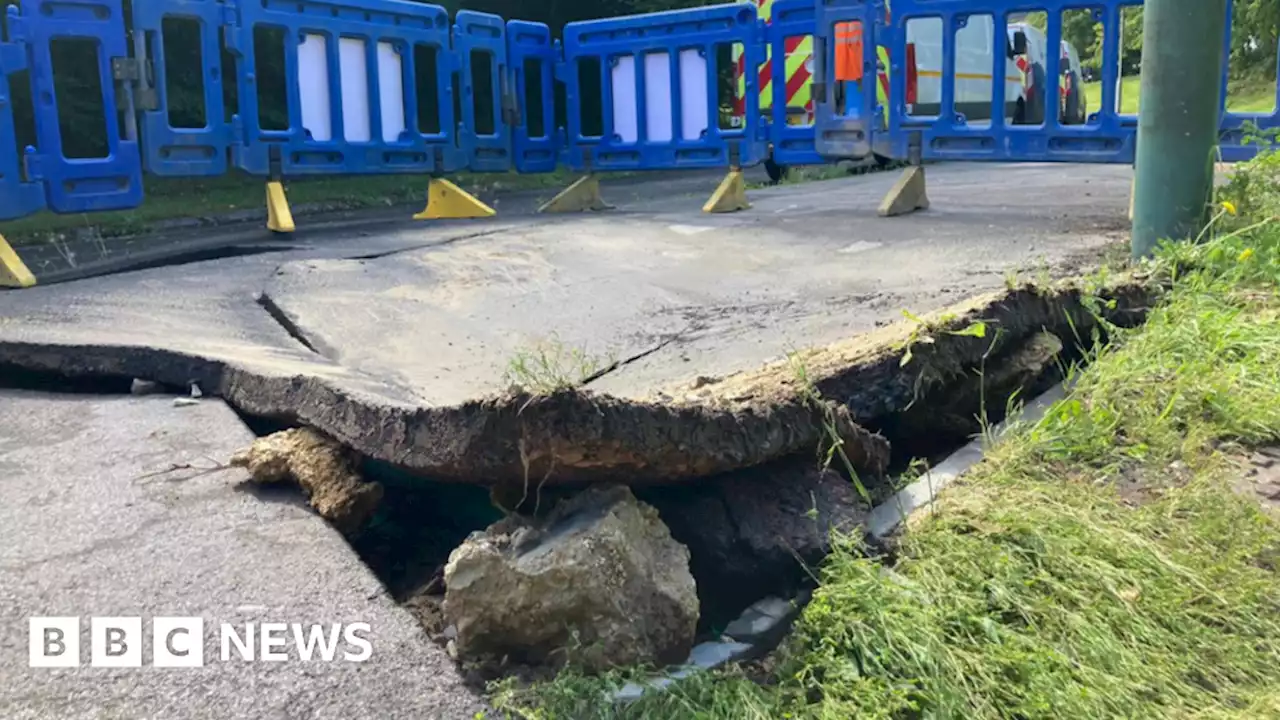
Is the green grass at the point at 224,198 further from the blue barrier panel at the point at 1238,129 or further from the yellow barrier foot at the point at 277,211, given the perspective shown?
the blue barrier panel at the point at 1238,129

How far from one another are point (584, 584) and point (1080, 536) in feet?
3.29

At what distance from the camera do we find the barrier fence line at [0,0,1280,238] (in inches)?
227

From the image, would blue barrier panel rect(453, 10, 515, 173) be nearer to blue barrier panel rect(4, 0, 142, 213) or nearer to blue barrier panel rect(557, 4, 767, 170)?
blue barrier panel rect(557, 4, 767, 170)

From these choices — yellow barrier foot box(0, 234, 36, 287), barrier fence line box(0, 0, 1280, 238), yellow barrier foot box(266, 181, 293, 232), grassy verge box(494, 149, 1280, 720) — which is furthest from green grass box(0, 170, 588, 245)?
grassy verge box(494, 149, 1280, 720)

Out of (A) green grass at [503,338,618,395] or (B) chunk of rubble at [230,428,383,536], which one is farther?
(A) green grass at [503,338,618,395]

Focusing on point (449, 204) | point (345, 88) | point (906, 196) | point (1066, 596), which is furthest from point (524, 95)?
point (1066, 596)

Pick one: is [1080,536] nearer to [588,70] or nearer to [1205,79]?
[1205,79]

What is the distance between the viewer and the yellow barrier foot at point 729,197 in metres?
7.33

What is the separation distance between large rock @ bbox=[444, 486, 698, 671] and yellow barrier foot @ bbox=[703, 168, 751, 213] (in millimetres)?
5501

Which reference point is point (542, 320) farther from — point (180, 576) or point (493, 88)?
point (493, 88)

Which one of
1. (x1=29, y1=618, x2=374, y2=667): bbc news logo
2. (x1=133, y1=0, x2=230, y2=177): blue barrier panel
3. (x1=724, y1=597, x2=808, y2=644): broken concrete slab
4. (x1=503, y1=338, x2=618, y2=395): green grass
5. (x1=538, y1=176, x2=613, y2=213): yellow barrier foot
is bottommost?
(x1=724, y1=597, x2=808, y2=644): broken concrete slab

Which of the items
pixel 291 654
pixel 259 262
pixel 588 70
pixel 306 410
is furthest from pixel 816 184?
pixel 291 654

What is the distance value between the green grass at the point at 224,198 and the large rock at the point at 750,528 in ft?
22.4

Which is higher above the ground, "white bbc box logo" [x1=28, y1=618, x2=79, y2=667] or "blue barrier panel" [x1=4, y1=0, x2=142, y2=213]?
"blue barrier panel" [x1=4, y1=0, x2=142, y2=213]
